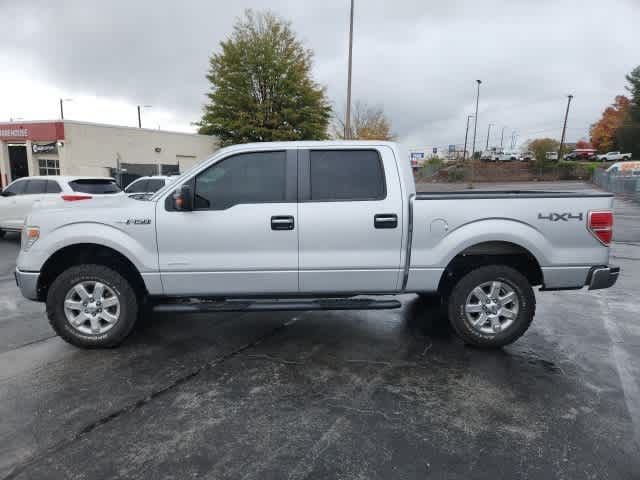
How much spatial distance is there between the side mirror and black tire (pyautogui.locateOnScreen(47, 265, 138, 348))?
932 mm

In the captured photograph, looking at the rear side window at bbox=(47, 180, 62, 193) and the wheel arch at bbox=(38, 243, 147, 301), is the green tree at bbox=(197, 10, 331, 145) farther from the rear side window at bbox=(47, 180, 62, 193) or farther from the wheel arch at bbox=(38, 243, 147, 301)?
the wheel arch at bbox=(38, 243, 147, 301)

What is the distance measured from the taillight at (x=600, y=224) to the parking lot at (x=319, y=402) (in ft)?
3.90

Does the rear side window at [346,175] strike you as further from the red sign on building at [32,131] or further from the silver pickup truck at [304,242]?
the red sign on building at [32,131]

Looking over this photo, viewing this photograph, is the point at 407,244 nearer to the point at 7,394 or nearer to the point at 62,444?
the point at 62,444

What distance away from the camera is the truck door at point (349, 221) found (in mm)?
4023

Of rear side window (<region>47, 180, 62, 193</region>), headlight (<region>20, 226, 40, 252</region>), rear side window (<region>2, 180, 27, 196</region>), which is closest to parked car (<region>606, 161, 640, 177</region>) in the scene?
rear side window (<region>47, 180, 62, 193</region>)

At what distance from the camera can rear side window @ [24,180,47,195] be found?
10836 millimetres

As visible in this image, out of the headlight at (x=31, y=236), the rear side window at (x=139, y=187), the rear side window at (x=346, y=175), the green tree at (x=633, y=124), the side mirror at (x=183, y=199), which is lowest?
the rear side window at (x=139, y=187)

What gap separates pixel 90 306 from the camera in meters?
4.12

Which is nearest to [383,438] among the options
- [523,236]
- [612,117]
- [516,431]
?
[516,431]

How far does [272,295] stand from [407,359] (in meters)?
1.43

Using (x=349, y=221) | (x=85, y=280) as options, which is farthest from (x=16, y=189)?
(x=349, y=221)

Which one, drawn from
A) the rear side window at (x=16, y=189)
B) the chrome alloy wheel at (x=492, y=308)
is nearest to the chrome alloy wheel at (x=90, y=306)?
the chrome alloy wheel at (x=492, y=308)

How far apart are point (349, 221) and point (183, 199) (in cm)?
154
